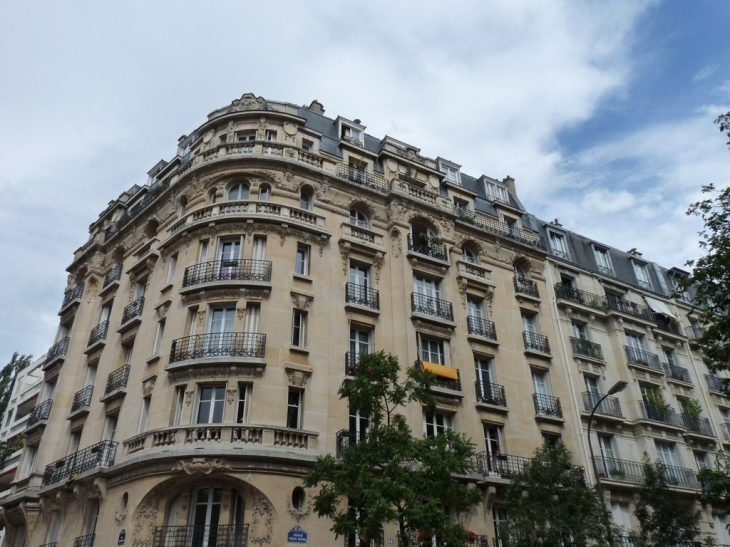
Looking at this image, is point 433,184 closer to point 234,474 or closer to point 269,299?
point 269,299

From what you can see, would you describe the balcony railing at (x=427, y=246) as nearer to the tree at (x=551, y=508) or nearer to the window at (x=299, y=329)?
the window at (x=299, y=329)

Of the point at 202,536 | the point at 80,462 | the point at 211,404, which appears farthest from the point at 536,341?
the point at 80,462

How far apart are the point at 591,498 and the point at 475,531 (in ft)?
13.9

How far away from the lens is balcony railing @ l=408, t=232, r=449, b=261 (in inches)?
1040

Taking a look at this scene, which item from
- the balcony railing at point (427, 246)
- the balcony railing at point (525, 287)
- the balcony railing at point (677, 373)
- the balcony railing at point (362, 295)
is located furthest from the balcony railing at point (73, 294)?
the balcony railing at point (677, 373)

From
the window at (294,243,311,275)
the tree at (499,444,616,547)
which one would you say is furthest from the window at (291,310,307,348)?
the tree at (499,444,616,547)

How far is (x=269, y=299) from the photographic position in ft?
70.0

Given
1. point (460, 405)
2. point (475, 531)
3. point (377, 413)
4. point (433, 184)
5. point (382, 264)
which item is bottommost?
point (475, 531)

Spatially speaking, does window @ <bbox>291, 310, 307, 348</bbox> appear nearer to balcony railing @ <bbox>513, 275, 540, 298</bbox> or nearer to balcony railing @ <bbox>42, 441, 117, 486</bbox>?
balcony railing @ <bbox>42, 441, 117, 486</bbox>

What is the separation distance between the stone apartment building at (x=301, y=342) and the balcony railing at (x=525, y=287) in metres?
0.11

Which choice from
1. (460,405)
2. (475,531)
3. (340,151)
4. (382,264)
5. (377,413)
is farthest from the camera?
(340,151)

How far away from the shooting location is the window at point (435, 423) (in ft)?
73.0

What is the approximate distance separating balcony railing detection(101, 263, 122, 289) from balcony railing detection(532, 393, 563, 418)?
65.4 feet

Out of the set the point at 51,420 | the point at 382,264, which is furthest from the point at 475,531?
the point at 51,420
